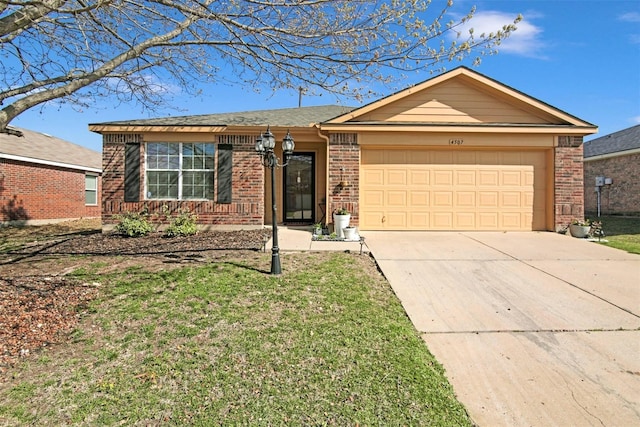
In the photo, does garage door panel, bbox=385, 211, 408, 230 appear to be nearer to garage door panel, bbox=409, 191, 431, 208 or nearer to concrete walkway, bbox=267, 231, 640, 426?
garage door panel, bbox=409, 191, 431, 208

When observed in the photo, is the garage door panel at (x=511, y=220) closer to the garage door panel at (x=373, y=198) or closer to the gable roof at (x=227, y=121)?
the garage door panel at (x=373, y=198)

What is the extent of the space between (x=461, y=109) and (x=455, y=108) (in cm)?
17

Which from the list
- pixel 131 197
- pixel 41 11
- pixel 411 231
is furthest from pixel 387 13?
pixel 131 197

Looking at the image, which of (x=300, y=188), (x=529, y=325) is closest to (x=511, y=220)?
(x=300, y=188)

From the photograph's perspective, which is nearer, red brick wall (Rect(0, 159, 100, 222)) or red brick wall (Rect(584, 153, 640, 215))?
red brick wall (Rect(0, 159, 100, 222))

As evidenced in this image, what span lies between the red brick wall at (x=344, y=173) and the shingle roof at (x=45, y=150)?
35.8 ft

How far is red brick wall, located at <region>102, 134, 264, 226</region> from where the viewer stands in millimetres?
9797

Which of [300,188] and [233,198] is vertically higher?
[300,188]

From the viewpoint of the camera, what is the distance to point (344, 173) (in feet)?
30.7

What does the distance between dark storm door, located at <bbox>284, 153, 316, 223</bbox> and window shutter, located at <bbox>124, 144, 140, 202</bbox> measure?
14.3 feet

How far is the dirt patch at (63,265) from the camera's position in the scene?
11.4ft

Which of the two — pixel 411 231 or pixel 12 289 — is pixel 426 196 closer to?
pixel 411 231

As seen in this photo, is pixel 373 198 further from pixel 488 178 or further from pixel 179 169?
pixel 179 169

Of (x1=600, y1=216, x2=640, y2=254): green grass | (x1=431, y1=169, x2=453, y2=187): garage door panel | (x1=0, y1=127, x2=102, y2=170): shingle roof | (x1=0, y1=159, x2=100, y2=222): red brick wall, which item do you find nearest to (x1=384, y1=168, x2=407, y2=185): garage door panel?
(x1=431, y1=169, x2=453, y2=187): garage door panel
